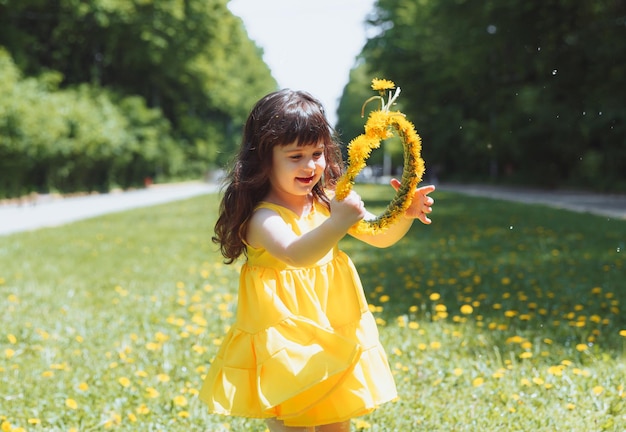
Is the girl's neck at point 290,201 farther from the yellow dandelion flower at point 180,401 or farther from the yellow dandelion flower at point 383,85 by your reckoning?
→ the yellow dandelion flower at point 180,401

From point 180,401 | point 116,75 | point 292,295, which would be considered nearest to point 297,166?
point 292,295

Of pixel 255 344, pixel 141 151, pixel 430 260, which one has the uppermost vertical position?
pixel 255 344

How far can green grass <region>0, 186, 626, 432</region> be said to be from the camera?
336cm

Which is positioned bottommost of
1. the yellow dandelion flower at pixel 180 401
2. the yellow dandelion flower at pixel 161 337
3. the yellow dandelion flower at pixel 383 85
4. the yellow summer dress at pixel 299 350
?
the yellow dandelion flower at pixel 161 337

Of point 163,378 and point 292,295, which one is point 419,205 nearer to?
point 292,295

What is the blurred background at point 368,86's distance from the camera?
55.0 feet

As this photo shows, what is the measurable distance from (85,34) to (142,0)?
14.0 ft

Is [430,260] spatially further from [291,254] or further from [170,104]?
[170,104]

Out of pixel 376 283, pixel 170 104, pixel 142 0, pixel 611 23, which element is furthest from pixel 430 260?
pixel 170 104

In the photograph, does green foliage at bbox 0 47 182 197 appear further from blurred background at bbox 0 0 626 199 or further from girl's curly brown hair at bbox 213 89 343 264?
girl's curly brown hair at bbox 213 89 343 264

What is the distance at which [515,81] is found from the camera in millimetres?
21047

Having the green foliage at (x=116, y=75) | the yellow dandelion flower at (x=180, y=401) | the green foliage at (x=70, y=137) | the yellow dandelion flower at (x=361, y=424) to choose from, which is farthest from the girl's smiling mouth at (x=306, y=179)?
the green foliage at (x=116, y=75)

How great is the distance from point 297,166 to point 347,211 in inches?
12.1

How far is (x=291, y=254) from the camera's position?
219cm
